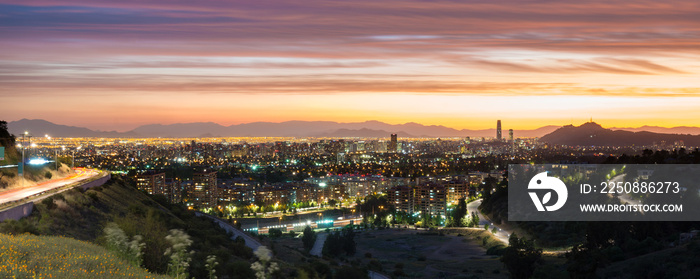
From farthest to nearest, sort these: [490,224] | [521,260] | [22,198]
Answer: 1. [490,224]
2. [521,260]
3. [22,198]

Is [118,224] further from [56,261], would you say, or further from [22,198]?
[22,198]

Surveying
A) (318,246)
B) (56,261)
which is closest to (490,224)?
(318,246)

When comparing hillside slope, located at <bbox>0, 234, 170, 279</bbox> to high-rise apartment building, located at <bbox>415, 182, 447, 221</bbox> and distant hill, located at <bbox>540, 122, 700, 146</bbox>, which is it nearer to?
high-rise apartment building, located at <bbox>415, 182, 447, 221</bbox>

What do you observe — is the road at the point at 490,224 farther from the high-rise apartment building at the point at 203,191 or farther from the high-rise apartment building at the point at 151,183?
the high-rise apartment building at the point at 151,183

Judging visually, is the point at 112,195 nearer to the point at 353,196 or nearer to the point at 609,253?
the point at 609,253

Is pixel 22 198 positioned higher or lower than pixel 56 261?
higher

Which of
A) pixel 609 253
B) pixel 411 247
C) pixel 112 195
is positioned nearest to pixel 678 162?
pixel 411 247

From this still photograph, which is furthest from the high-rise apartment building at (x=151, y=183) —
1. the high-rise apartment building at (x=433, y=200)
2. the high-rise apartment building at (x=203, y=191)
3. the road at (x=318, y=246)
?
the high-rise apartment building at (x=433, y=200)

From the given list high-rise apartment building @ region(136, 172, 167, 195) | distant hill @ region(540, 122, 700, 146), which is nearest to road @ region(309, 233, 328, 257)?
high-rise apartment building @ region(136, 172, 167, 195)

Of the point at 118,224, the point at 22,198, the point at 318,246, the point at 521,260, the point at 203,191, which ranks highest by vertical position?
the point at 22,198

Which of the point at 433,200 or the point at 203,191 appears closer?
the point at 433,200

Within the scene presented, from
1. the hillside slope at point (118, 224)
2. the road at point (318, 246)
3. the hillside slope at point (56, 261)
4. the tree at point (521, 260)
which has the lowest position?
the road at point (318, 246)
